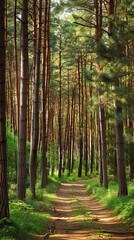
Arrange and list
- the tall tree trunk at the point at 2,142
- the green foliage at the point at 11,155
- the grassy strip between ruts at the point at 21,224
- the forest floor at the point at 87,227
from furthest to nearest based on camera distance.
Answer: the green foliage at the point at 11,155 → the forest floor at the point at 87,227 → the tall tree trunk at the point at 2,142 → the grassy strip between ruts at the point at 21,224

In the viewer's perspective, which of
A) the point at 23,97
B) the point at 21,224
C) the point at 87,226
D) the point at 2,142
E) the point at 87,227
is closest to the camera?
the point at 2,142

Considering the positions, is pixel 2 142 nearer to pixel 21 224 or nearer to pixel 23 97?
pixel 21 224

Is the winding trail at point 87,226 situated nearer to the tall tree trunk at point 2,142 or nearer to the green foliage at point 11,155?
the tall tree trunk at point 2,142

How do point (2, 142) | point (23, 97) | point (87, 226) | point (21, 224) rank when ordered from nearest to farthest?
point (2, 142) → point (21, 224) → point (87, 226) → point (23, 97)

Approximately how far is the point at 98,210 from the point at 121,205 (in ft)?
6.01

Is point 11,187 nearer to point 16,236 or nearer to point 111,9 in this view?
point 111,9

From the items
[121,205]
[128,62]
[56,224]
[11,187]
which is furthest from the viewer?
[11,187]

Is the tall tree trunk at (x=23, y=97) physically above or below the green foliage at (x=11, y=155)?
above

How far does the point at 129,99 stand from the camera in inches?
420

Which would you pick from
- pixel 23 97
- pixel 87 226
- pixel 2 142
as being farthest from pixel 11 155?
pixel 2 142

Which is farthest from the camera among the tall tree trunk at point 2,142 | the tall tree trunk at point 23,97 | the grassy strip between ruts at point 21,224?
the tall tree trunk at point 23,97

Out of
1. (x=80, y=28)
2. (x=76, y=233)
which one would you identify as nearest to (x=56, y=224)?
(x=76, y=233)

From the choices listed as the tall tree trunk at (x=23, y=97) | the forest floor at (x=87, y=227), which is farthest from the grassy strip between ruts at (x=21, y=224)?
the tall tree trunk at (x=23, y=97)

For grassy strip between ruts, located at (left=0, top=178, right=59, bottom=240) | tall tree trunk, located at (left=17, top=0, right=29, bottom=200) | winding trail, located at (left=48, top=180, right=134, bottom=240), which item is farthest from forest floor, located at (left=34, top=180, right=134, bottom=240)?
tall tree trunk, located at (left=17, top=0, right=29, bottom=200)
